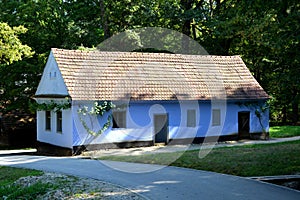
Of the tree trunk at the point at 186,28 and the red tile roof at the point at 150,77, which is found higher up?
the tree trunk at the point at 186,28

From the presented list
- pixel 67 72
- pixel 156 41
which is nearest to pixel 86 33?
pixel 156 41

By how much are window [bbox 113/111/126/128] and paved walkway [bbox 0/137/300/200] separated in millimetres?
5022

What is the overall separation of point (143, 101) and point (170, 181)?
32.8ft

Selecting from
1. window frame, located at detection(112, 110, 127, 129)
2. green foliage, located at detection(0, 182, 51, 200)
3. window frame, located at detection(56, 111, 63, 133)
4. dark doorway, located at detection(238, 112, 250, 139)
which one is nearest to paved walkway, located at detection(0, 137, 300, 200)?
green foliage, located at detection(0, 182, 51, 200)

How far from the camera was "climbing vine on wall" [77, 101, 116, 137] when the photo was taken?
69.5ft

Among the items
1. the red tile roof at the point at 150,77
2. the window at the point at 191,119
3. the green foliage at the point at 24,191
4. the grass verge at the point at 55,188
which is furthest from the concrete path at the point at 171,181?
the window at the point at 191,119

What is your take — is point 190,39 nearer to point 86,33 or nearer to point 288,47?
point 86,33

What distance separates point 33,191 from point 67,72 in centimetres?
1134

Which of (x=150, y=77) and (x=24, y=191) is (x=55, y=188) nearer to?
(x=24, y=191)

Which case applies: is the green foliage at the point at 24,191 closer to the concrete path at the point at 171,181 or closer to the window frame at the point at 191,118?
the concrete path at the point at 171,181

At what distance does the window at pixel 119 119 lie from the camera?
73.1 ft

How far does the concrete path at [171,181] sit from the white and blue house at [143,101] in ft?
14.9

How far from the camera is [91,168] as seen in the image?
1574cm

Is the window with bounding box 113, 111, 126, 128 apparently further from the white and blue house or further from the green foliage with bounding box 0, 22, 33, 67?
the green foliage with bounding box 0, 22, 33, 67
